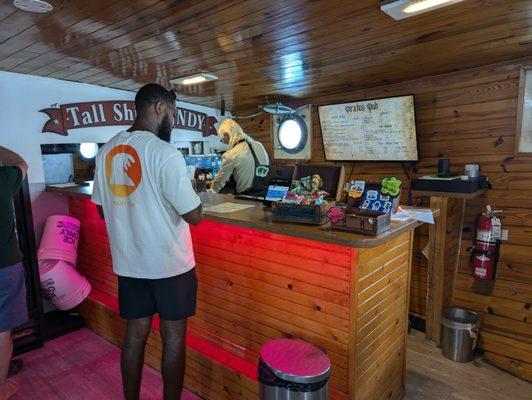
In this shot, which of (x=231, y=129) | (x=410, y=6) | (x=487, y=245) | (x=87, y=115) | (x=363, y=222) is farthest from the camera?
(x=231, y=129)

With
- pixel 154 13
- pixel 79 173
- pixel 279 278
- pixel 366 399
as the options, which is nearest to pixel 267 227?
pixel 279 278

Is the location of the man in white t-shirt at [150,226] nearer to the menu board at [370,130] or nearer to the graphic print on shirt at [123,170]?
the graphic print on shirt at [123,170]

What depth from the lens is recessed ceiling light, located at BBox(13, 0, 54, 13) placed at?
1.60 m

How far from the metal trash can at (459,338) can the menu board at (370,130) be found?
1482 millimetres

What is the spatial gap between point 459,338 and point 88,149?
3.78 metres

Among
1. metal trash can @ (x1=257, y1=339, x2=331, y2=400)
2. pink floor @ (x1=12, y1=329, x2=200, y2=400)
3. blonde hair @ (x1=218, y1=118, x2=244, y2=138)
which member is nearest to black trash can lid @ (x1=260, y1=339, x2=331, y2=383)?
metal trash can @ (x1=257, y1=339, x2=331, y2=400)

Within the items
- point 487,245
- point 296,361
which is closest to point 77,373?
point 296,361

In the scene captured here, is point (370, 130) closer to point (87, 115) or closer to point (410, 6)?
point (410, 6)

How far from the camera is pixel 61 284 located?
292 centimetres

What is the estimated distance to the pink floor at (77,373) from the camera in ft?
7.54

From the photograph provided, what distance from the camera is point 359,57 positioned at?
2551 mm

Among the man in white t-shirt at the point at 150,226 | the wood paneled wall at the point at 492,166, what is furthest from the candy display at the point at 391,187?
the wood paneled wall at the point at 492,166

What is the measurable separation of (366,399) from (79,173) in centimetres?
323

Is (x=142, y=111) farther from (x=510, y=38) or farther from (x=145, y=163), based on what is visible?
(x=510, y=38)
